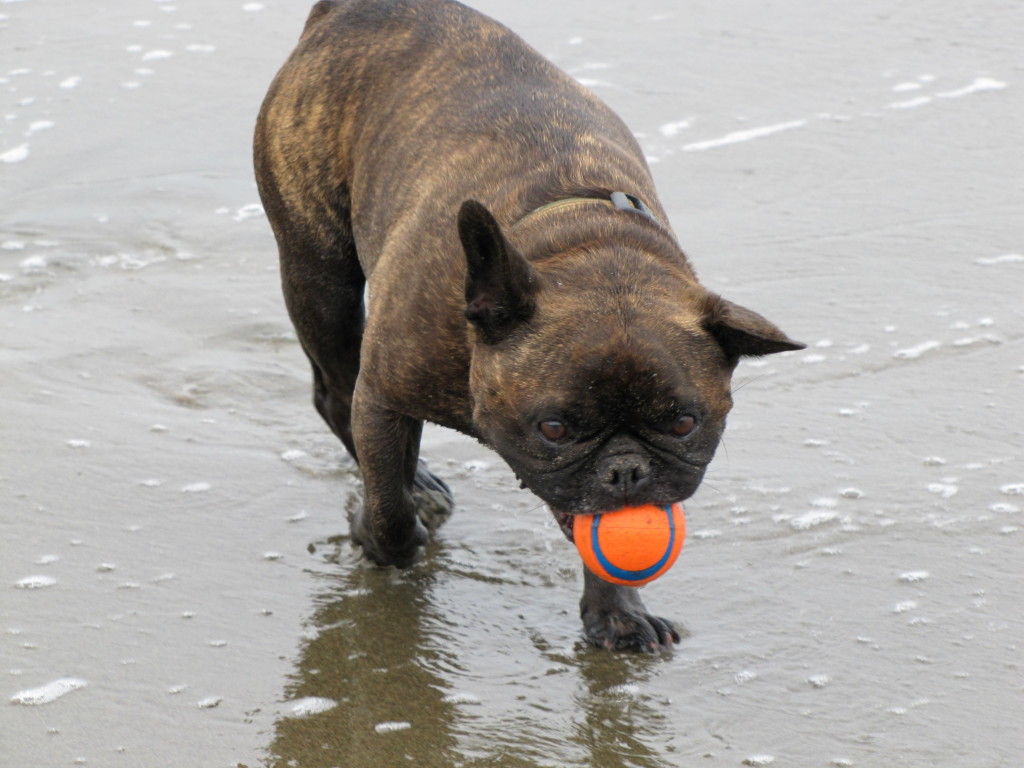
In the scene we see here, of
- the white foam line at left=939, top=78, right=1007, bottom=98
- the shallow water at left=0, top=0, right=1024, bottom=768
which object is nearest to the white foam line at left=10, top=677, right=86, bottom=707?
the shallow water at left=0, top=0, right=1024, bottom=768

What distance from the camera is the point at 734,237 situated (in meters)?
8.48

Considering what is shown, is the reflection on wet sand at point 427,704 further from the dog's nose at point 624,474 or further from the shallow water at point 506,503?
the dog's nose at point 624,474

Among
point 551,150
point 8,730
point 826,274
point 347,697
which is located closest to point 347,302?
point 551,150

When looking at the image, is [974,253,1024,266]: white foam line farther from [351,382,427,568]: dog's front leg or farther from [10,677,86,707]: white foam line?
[10,677,86,707]: white foam line

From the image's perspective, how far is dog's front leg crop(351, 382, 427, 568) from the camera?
16.1ft

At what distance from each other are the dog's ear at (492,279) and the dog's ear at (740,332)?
50 centimetres

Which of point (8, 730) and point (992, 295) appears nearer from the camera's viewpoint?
point (8, 730)

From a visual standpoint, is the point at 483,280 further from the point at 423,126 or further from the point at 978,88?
the point at 978,88

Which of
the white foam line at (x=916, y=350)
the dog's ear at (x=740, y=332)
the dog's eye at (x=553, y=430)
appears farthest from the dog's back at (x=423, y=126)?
the white foam line at (x=916, y=350)

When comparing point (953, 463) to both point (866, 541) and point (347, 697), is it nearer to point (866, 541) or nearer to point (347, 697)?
point (866, 541)

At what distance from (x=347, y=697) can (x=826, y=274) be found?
4.50 metres

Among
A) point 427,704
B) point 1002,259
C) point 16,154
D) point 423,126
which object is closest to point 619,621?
point 427,704

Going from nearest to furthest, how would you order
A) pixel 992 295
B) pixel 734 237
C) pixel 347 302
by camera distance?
pixel 347 302 < pixel 992 295 < pixel 734 237

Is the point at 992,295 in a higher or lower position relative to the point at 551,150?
lower
